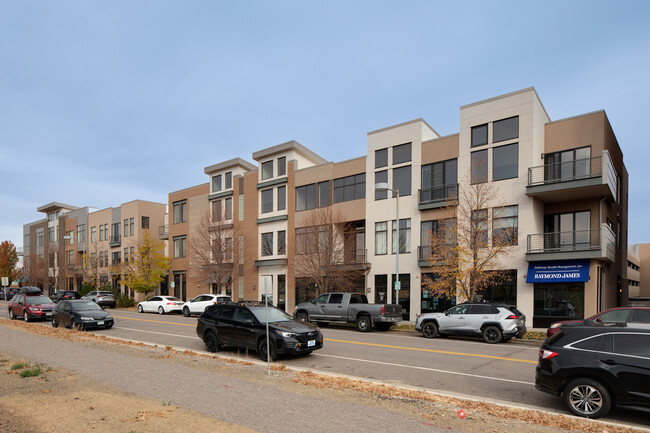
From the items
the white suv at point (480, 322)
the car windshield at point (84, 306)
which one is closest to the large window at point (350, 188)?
the white suv at point (480, 322)

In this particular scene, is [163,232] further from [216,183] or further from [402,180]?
[402,180]

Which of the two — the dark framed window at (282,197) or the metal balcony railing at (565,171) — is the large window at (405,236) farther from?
the dark framed window at (282,197)

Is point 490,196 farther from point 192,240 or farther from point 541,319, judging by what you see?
point 192,240

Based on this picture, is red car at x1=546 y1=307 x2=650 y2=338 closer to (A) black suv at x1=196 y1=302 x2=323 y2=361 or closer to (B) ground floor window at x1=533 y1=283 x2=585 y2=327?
(A) black suv at x1=196 y1=302 x2=323 y2=361

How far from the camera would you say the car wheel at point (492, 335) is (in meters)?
16.8

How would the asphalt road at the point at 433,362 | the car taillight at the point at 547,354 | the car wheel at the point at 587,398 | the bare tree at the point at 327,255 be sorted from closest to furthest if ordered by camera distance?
1. the car wheel at the point at 587,398
2. the car taillight at the point at 547,354
3. the asphalt road at the point at 433,362
4. the bare tree at the point at 327,255

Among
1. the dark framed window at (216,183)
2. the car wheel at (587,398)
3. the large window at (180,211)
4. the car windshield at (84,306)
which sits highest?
the dark framed window at (216,183)

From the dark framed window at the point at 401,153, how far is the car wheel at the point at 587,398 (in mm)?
21808

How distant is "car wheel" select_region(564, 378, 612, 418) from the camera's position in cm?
705

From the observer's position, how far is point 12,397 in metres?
7.29

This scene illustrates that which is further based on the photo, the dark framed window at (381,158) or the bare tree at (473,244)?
the dark framed window at (381,158)

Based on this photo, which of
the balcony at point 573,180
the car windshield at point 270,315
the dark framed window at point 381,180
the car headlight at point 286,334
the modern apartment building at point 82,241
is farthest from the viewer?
the modern apartment building at point 82,241

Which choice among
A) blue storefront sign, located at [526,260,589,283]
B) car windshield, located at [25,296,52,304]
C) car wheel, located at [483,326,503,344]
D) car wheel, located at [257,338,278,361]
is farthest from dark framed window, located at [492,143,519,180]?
car windshield, located at [25,296,52,304]

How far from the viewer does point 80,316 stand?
19828 millimetres
